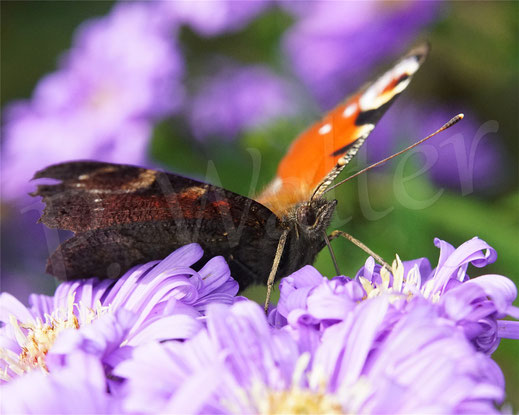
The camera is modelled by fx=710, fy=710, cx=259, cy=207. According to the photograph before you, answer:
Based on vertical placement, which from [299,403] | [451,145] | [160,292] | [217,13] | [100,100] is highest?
[217,13]

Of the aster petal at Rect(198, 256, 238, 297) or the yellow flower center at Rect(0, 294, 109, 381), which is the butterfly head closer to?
the aster petal at Rect(198, 256, 238, 297)

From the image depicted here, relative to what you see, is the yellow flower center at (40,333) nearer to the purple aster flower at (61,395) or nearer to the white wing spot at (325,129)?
the purple aster flower at (61,395)

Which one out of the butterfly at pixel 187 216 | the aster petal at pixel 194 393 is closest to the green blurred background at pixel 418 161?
the butterfly at pixel 187 216

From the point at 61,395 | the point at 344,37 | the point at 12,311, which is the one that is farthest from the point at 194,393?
the point at 344,37

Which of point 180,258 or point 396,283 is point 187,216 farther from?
point 396,283

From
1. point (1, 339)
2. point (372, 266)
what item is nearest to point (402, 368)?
point (372, 266)

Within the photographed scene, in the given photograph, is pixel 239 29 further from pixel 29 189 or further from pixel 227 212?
pixel 227 212

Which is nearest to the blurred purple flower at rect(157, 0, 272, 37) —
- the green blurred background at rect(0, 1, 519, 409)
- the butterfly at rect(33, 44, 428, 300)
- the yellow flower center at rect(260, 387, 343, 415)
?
the green blurred background at rect(0, 1, 519, 409)
